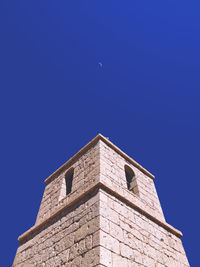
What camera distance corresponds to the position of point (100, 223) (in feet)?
11.9

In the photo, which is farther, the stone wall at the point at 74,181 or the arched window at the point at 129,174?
the arched window at the point at 129,174

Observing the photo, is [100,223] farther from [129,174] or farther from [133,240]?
[129,174]

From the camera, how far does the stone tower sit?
3629mm

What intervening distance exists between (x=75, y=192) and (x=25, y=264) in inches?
73.6

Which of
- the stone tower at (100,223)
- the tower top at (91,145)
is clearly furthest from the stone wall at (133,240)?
the tower top at (91,145)

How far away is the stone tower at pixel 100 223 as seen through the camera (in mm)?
3629

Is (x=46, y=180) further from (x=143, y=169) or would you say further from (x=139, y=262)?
(x=139, y=262)

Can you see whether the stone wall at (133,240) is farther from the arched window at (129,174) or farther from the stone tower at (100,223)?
the arched window at (129,174)

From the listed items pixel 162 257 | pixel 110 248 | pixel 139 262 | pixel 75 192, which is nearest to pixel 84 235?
pixel 110 248

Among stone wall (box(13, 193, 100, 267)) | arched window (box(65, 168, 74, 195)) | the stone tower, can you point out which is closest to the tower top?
the stone tower

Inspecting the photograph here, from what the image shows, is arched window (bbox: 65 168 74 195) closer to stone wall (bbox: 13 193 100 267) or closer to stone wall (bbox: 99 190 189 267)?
stone wall (bbox: 13 193 100 267)

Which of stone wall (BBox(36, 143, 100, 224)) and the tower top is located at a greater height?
the tower top

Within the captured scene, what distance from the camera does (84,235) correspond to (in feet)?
12.4

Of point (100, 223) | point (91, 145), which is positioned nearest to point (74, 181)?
point (91, 145)
